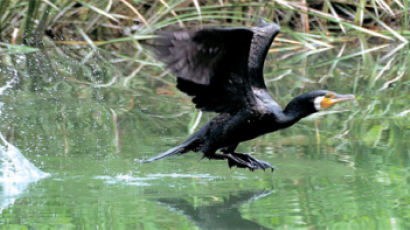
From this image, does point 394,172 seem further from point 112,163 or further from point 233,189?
point 112,163

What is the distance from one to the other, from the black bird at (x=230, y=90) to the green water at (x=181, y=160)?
0.24 metres

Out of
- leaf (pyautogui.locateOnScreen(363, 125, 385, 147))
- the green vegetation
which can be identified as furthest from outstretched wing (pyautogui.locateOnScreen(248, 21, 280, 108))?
leaf (pyautogui.locateOnScreen(363, 125, 385, 147))

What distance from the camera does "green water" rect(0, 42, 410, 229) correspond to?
3.99 meters

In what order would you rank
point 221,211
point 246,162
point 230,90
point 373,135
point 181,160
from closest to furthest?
point 221,211 < point 230,90 < point 246,162 < point 181,160 < point 373,135

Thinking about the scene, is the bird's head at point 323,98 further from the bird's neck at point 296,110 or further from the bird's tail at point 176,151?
the bird's tail at point 176,151

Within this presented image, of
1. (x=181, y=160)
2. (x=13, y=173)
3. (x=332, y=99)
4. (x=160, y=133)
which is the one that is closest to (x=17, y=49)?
(x=160, y=133)

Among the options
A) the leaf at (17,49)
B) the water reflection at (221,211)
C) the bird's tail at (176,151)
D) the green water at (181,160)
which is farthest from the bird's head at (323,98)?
the leaf at (17,49)

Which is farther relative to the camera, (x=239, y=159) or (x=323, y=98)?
(x=239, y=159)

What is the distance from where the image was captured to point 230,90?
16.2ft

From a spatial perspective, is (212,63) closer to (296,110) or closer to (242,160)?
(296,110)

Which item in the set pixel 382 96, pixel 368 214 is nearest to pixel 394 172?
pixel 368 214

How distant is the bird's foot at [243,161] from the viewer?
5.07 metres

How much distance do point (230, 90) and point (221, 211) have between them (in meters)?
1.02

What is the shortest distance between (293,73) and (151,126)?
3.32m
